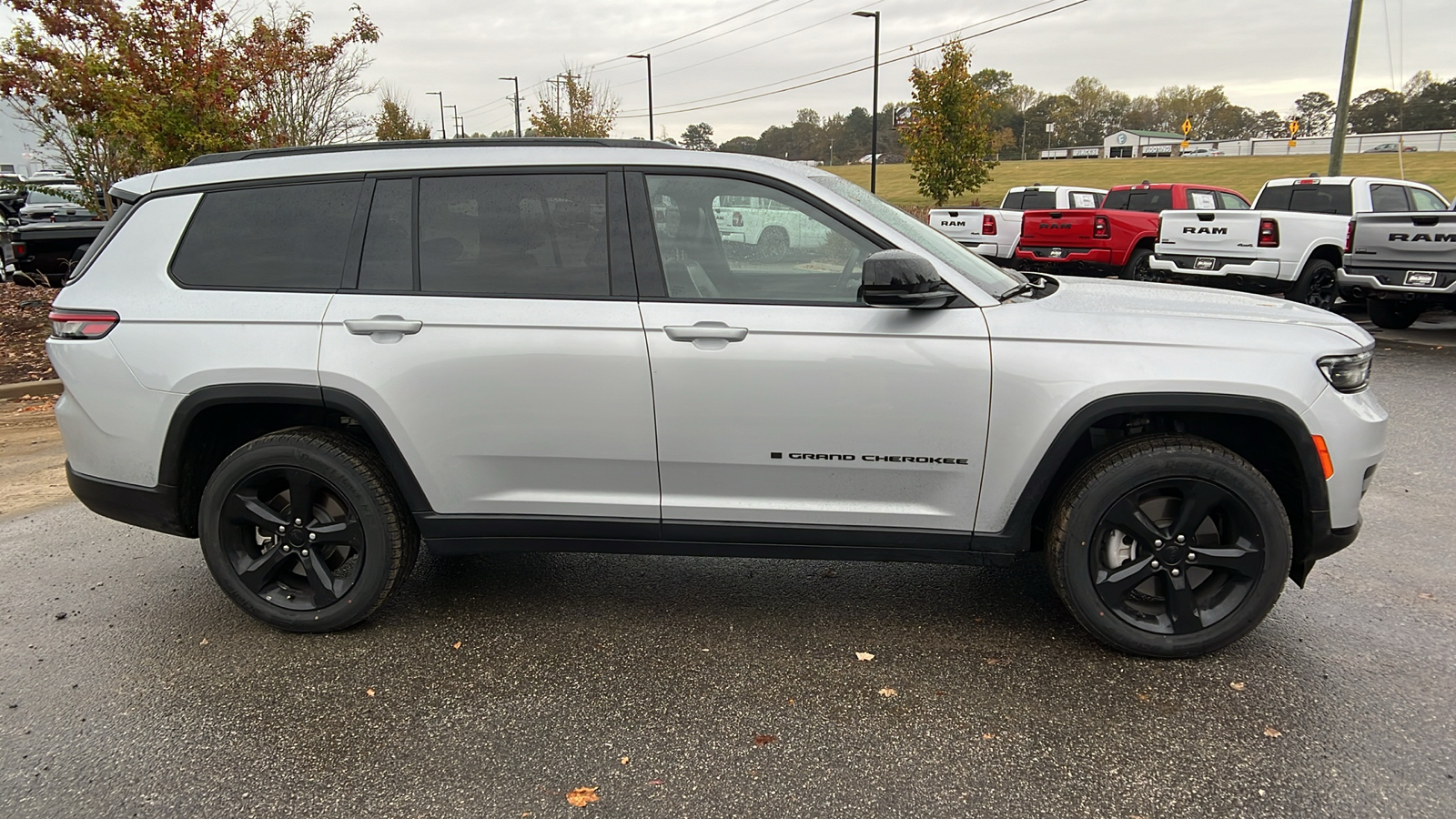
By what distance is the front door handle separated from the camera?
314 cm

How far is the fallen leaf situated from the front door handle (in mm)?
1471

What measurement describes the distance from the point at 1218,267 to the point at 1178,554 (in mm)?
10293

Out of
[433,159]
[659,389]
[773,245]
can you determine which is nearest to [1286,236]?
[773,245]

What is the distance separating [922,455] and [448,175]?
204cm

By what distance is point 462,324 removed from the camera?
3268 millimetres

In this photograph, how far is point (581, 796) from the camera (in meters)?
2.56

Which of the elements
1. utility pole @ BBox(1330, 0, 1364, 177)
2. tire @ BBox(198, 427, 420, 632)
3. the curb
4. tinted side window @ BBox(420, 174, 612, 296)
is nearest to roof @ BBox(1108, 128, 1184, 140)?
utility pole @ BBox(1330, 0, 1364, 177)

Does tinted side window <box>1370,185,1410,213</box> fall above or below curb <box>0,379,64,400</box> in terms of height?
above

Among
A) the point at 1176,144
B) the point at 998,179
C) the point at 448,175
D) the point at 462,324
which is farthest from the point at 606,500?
the point at 1176,144

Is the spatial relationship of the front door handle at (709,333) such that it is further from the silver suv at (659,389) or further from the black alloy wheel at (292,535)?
the black alloy wheel at (292,535)

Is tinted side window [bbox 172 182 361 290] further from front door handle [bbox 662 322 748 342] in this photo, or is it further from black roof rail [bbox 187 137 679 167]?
front door handle [bbox 662 322 748 342]

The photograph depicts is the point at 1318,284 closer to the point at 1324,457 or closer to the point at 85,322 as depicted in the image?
the point at 1324,457

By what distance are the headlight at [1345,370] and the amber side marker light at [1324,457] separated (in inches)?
7.5

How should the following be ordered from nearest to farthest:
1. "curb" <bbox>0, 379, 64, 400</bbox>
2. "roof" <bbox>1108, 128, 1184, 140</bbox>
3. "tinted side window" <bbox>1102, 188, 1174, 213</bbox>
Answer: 1. "curb" <bbox>0, 379, 64, 400</bbox>
2. "tinted side window" <bbox>1102, 188, 1174, 213</bbox>
3. "roof" <bbox>1108, 128, 1184, 140</bbox>
